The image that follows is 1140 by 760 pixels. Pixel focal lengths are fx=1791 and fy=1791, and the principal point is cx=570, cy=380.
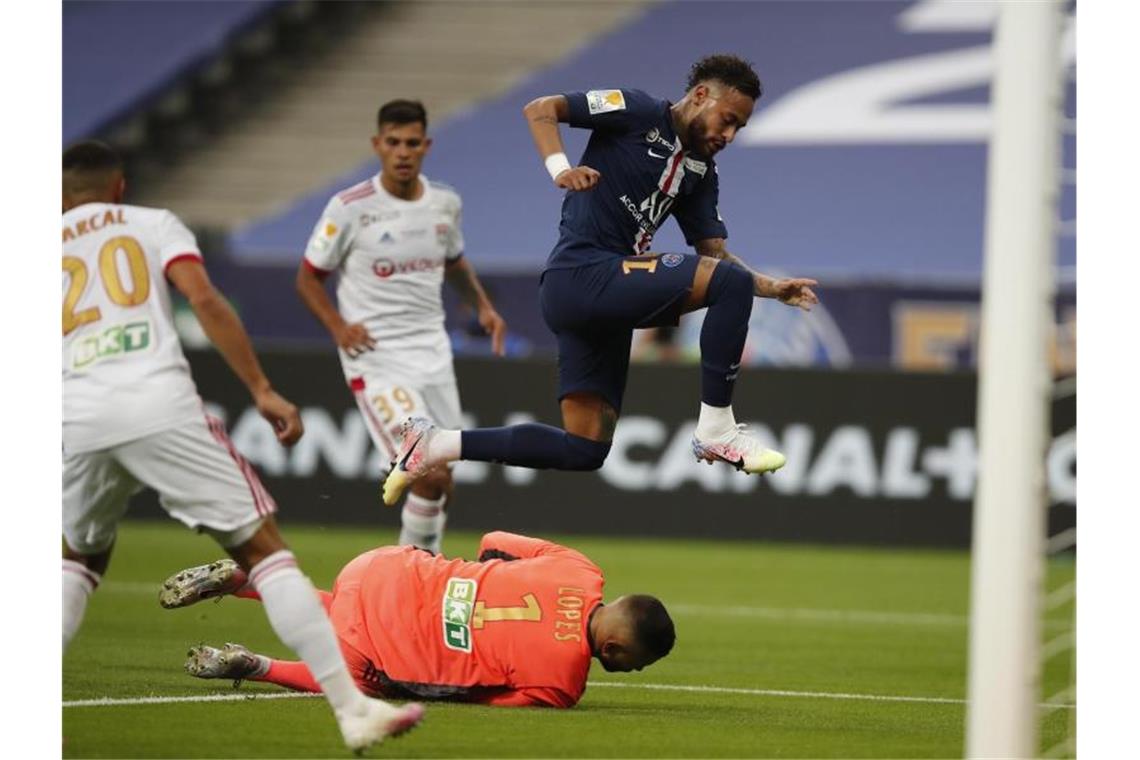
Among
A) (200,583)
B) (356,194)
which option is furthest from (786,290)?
(356,194)

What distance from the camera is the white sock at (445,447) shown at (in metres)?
6.68

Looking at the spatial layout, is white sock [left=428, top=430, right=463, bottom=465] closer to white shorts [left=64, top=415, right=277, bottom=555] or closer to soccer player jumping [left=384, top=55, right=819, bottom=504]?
soccer player jumping [left=384, top=55, right=819, bottom=504]

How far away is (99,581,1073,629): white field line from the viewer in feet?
31.5

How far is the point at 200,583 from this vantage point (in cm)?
614

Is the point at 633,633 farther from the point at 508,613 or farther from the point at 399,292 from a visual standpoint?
the point at 399,292

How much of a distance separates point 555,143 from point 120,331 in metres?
1.84

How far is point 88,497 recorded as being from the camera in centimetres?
496

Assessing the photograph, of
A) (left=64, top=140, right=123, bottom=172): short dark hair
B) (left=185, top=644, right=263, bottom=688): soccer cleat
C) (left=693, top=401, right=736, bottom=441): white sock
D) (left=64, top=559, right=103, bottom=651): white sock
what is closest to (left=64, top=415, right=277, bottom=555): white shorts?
(left=64, top=559, right=103, bottom=651): white sock

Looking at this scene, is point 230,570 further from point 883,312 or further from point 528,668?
point 883,312

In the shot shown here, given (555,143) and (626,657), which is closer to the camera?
(626,657)

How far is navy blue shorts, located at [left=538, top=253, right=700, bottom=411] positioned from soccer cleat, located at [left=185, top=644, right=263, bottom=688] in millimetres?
1539
